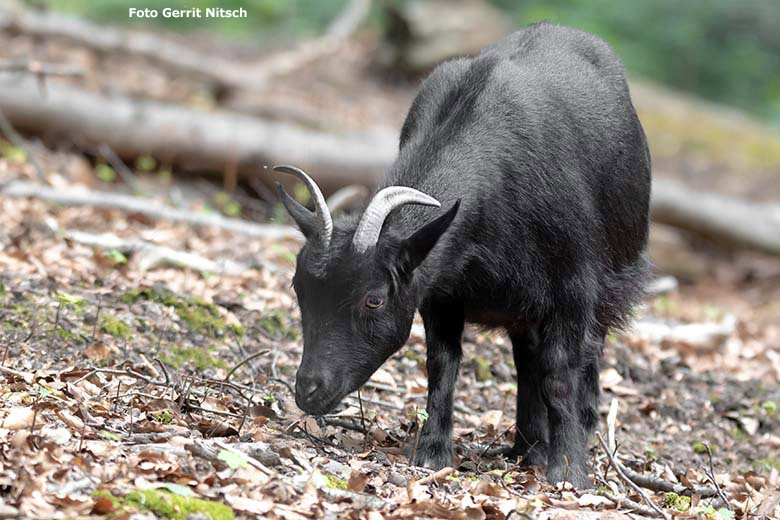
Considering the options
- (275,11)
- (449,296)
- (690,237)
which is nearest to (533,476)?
(449,296)

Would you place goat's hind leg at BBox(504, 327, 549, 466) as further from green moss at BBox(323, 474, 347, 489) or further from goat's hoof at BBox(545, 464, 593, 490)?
green moss at BBox(323, 474, 347, 489)

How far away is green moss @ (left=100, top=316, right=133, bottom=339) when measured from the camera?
6.65 metres

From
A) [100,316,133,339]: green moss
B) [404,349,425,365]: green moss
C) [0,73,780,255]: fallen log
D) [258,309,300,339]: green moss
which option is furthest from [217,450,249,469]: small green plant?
[0,73,780,255]: fallen log

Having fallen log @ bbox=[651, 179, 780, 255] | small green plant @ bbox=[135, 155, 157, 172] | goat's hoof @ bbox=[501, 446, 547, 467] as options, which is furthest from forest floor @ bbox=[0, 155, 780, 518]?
fallen log @ bbox=[651, 179, 780, 255]

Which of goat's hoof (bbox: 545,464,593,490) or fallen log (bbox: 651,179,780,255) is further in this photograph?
fallen log (bbox: 651,179,780,255)

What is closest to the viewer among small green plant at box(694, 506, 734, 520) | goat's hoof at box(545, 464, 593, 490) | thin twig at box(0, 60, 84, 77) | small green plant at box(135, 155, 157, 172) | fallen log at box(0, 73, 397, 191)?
small green plant at box(694, 506, 734, 520)

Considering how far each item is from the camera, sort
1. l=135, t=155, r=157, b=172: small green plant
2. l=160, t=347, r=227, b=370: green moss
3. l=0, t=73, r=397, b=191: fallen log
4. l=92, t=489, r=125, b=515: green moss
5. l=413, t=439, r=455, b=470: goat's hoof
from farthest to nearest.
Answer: l=135, t=155, r=157, b=172: small green plant < l=0, t=73, r=397, b=191: fallen log < l=160, t=347, r=227, b=370: green moss < l=413, t=439, r=455, b=470: goat's hoof < l=92, t=489, r=125, b=515: green moss

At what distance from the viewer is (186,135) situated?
11523mm

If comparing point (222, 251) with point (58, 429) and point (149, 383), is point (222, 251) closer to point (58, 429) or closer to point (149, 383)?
point (149, 383)

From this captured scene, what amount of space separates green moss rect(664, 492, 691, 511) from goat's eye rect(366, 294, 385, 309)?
1902 millimetres

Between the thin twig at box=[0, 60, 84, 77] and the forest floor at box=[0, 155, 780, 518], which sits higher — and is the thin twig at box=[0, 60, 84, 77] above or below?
above

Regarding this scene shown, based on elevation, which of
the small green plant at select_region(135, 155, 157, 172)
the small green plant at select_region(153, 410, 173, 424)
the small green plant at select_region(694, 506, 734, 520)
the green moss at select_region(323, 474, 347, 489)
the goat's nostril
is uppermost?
the goat's nostril

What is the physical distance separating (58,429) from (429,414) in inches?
83.9

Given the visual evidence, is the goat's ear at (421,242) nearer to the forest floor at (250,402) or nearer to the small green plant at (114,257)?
the forest floor at (250,402)
